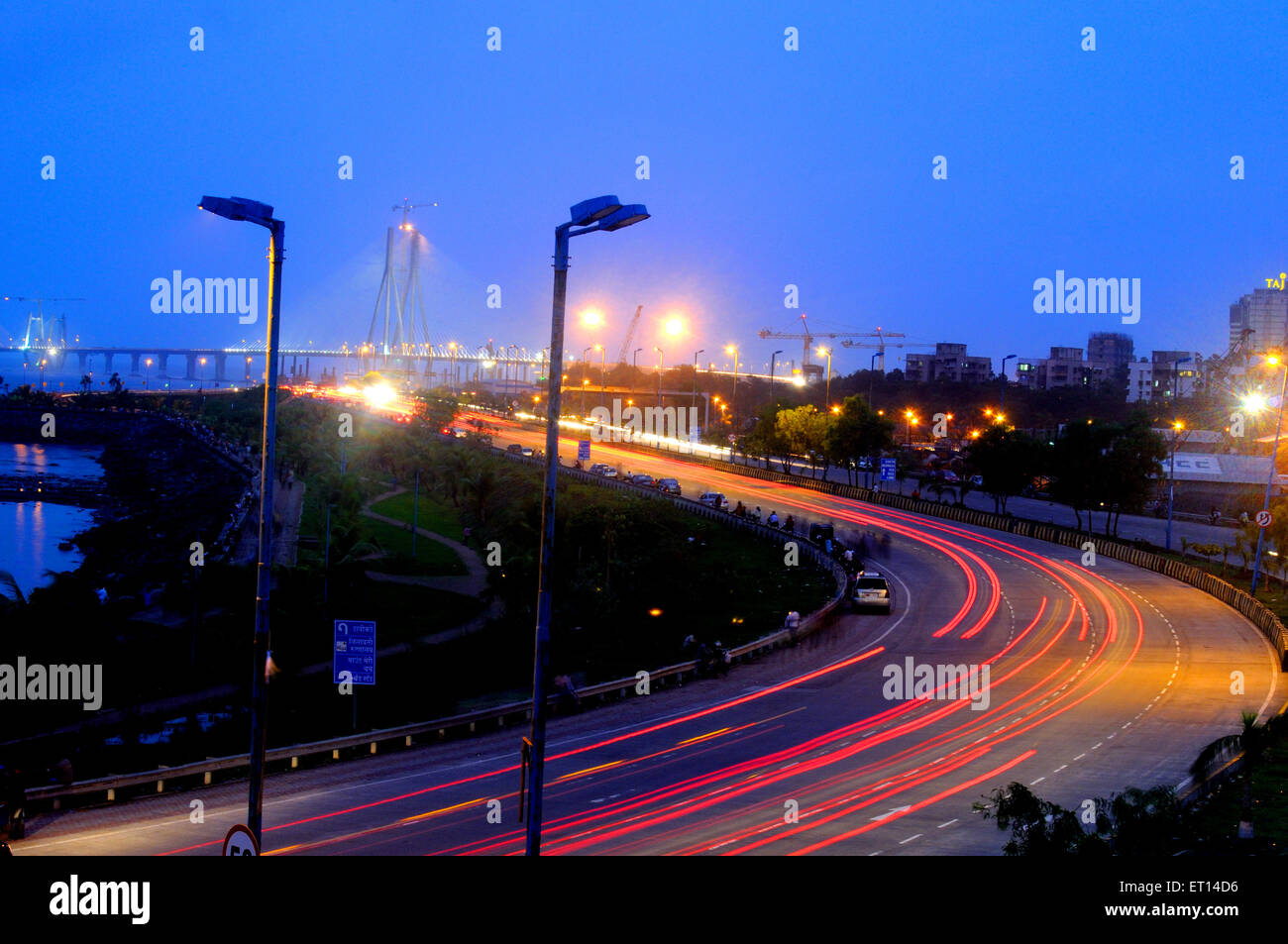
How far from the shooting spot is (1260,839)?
1298 centimetres

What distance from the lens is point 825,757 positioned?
21750mm

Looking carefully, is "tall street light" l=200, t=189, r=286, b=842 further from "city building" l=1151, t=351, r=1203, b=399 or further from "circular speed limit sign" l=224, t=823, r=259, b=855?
"city building" l=1151, t=351, r=1203, b=399

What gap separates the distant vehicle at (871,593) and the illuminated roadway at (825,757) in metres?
0.67

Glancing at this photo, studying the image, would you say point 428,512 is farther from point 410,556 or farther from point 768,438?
point 768,438

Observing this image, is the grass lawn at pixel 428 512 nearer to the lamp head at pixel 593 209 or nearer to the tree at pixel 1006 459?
the tree at pixel 1006 459

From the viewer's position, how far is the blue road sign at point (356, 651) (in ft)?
59.8

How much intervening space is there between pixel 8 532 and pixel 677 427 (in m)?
85.8

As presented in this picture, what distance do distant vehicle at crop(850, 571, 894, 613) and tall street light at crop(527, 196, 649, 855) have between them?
29.2 metres

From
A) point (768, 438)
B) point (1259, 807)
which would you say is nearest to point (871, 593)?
point (1259, 807)

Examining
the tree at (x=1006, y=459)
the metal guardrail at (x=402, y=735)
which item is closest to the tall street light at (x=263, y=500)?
the metal guardrail at (x=402, y=735)

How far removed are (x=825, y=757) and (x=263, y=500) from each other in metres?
14.2

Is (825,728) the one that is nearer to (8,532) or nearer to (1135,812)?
(1135,812)

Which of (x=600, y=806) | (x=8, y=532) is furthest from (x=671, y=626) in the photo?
(x=8, y=532)

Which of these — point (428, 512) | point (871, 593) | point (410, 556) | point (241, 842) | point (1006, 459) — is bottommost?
point (410, 556)
